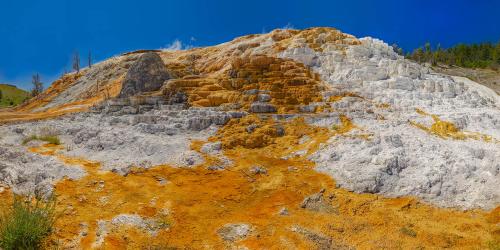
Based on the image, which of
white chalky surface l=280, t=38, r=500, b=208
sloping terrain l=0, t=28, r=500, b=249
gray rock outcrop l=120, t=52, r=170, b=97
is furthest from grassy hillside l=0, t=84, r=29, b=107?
white chalky surface l=280, t=38, r=500, b=208

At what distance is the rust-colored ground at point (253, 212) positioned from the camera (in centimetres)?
1792

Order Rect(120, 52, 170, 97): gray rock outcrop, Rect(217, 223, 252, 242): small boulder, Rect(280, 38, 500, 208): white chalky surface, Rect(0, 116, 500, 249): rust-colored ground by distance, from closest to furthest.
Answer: Rect(0, 116, 500, 249): rust-colored ground, Rect(217, 223, 252, 242): small boulder, Rect(280, 38, 500, 208): white chalky surface, Rect(120, 52, 170, 97): gray rock outcrop

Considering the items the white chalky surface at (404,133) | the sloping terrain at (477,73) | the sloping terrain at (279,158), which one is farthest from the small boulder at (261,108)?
the sloping terrain at (477,73)

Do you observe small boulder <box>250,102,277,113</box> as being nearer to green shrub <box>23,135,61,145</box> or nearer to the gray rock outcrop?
the gray rock outcrop

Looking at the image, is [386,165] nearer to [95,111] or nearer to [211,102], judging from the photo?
[211,102]

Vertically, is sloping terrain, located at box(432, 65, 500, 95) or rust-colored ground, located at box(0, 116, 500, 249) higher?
sloping terrain, located at box(432, 65, 500, 95)

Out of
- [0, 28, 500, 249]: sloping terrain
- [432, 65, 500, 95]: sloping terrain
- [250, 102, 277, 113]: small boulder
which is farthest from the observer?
[432, 65, 500, 95]: sloping terrain

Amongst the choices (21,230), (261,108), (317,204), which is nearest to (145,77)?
(261,108)

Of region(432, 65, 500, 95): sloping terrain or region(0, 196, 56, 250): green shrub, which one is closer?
region(0, 196, 56, 250): green shrub

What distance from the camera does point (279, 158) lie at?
27.0 m

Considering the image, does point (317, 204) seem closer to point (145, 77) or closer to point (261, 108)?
point (261, 108)

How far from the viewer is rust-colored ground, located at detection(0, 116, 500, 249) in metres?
17.9

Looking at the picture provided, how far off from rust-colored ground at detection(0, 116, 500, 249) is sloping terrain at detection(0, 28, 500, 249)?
9cm

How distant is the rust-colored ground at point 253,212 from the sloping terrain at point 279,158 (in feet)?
0.30
